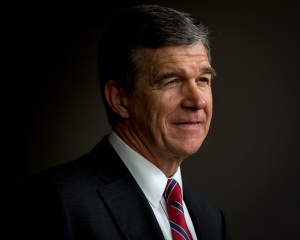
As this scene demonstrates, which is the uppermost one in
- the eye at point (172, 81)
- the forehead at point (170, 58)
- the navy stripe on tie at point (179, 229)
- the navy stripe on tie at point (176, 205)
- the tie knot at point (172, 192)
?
the forehead at point (170, 58)

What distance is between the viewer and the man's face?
2467mm

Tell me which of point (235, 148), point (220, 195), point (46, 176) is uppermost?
point (46, 176)

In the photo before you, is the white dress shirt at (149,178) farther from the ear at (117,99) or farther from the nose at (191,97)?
the nose at (191,97)

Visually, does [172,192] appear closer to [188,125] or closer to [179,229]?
[179,229]

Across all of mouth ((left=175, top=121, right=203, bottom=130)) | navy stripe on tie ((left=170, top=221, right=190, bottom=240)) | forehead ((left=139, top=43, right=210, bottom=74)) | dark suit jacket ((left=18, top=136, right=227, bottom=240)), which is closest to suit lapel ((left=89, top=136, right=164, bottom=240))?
dark suit jacket ((left=18, top=136, right=227, bottom=240))

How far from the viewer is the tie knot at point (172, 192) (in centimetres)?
251

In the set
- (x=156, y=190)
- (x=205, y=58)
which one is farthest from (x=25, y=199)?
(x=205, y=58)

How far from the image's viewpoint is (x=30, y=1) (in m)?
3.67

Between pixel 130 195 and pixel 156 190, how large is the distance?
16 cm

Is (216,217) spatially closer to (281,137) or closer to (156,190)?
(156,190)

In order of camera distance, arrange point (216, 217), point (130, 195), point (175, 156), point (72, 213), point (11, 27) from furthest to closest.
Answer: point (11, 27)
point (216, 217)
point (175, 156)
point (130, 195)
point (72, 213)

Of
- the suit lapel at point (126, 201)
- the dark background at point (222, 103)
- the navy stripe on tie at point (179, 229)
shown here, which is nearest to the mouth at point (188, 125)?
the suit lapel at point (126, 201)

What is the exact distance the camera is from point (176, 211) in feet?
8.17

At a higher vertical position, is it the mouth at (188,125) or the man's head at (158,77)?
the man's head at (158,77)
